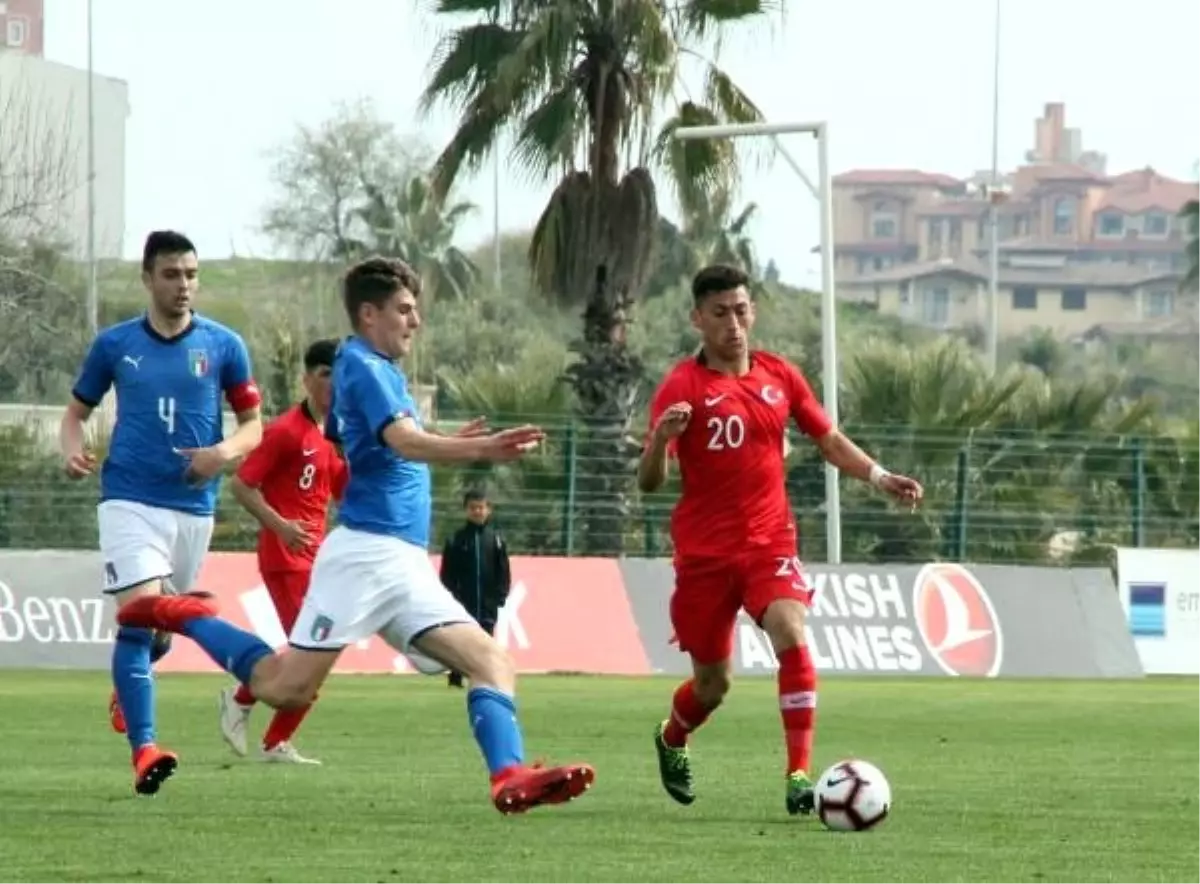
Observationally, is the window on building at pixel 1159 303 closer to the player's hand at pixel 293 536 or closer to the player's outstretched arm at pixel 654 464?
the player's hand at pixel 293 536

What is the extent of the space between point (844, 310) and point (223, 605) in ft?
342

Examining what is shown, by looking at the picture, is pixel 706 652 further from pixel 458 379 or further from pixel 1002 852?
pixel 458 379

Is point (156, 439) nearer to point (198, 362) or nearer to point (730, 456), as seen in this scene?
point (198, 362)

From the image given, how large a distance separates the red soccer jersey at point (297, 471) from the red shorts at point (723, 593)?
12.8ft

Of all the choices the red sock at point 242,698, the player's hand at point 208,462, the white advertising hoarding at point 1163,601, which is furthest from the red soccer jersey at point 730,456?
the white advertising hoarding at point 1163,601

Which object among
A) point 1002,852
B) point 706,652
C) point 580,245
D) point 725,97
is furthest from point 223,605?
point 1002,852

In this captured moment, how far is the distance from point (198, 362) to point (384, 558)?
276 centimetres

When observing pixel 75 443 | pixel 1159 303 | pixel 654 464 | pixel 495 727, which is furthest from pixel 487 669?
pixel 1159 303

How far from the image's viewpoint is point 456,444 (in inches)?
403

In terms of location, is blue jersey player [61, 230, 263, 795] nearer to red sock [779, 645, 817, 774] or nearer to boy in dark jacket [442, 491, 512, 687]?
red sock [779, 645, 817, 774]

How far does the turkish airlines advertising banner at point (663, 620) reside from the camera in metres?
28.9

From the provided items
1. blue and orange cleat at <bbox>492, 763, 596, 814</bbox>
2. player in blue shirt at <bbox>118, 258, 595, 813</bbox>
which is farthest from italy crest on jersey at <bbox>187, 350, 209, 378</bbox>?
blue and orange cleat at <bbox>492, 763, 596, 814</bbox>

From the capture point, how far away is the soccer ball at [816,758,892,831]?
11.5 meters

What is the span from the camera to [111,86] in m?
106
